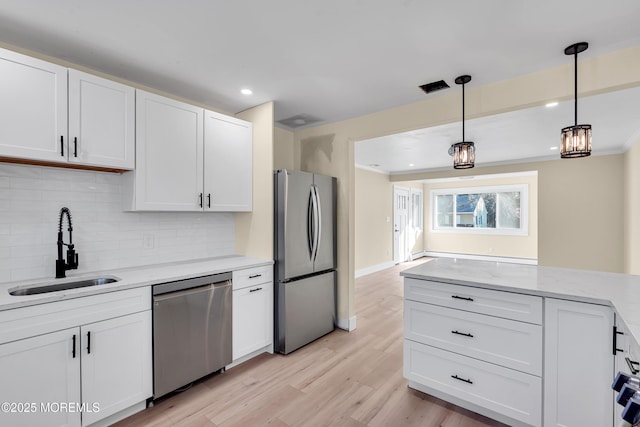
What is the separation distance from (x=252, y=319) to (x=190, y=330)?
23.6 inches

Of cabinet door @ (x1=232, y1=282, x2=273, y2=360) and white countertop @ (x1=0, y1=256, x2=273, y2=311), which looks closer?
white countertop @ (x1=0, y1=256, x2=273, y2=311)

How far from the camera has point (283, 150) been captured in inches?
149

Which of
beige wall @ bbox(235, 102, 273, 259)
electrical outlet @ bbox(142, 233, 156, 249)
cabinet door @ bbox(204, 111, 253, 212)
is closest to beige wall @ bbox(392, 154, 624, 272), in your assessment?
beige wall @ bbox(235, 102, 273, 259)

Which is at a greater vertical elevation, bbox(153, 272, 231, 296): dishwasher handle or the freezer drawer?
bbox(153, 272, 231, 296): dishwasher handle

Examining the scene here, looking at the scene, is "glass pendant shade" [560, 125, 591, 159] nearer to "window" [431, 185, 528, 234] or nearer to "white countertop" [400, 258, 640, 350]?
"white countertop" [400, 258, 640, 350]

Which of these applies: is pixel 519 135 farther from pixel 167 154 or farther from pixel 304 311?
pixel 167 154

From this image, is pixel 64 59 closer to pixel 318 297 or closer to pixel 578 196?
pixel 318 297

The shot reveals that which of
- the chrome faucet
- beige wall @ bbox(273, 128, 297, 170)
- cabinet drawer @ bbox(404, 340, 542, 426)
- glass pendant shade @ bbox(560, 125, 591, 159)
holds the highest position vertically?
beige wall @ bbox(273, 128, 297, 170)

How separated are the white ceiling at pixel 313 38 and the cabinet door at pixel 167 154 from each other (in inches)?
11.5

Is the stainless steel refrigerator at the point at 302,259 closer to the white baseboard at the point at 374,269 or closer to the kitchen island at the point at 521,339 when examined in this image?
the kitchen island at the point at 521,339

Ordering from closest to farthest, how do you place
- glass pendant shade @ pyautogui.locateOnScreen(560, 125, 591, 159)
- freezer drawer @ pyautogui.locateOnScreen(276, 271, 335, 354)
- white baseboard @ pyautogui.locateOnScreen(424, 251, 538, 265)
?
glass pendant shade @ pyautogui.locateOnScreen(560, 125, 591, 159) → freezer drawer @ pyautogui.locateOnScreen(276, 271, 335, 354) → white baseboard @ pyautogui.locateOnScreen(424, 251, 538, 265)

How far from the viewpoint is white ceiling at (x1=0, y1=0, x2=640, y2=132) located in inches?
64.9

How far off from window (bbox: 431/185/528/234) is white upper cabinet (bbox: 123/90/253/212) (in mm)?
7499

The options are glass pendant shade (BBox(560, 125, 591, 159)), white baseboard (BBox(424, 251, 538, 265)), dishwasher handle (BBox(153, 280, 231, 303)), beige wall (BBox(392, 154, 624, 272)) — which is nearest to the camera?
glass pendant shade (BBox(560, 125, 591, 159))
